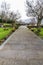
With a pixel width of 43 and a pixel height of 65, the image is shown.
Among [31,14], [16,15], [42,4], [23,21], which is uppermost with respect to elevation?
[42,4]

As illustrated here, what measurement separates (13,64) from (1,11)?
6869cm

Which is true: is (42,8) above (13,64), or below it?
below

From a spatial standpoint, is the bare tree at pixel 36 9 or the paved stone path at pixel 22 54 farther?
the bare tree at pixel 36 9

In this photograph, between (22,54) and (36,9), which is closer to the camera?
(22,54)

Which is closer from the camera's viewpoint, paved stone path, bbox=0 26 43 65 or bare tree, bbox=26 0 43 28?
paved stone path, bbox=0 26 43 65

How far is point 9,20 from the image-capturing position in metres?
86.1

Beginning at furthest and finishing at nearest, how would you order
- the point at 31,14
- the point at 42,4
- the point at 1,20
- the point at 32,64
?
the point at 1,20
the point at 31,14
the point at 42,4
the point at 32,64

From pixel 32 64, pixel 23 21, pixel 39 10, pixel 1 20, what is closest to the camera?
pixel 32 64

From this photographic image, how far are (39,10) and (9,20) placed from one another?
37.1 metres

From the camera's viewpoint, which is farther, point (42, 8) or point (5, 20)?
point (5, 20)

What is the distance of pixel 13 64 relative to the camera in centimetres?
833

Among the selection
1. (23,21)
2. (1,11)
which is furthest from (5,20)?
(23,21)

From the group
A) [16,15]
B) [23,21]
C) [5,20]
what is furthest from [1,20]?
[23,21]

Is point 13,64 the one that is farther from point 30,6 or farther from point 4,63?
point 30,6
